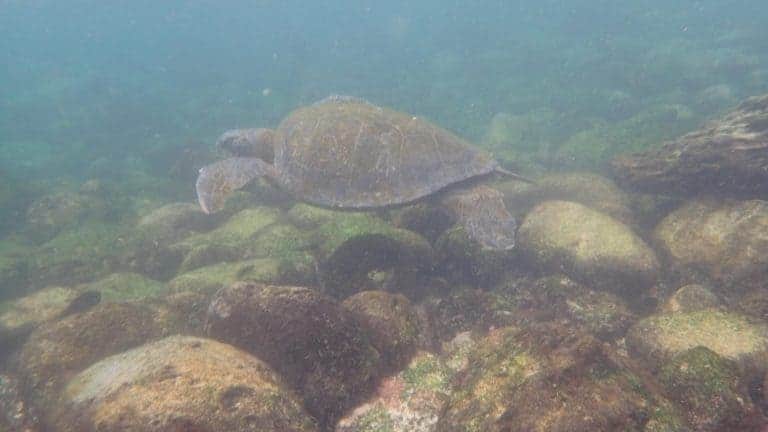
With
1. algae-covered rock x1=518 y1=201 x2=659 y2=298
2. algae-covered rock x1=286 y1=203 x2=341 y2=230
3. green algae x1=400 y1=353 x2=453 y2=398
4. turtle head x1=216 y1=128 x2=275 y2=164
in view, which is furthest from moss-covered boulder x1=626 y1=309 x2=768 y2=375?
turtle head x1=216 y1=128 x2=275 y2=164

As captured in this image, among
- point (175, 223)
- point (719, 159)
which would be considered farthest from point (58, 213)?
point (719, 159)

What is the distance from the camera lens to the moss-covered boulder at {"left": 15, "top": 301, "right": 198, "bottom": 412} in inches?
168

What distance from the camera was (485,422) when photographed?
288 cm

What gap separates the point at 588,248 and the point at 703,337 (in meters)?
2.21

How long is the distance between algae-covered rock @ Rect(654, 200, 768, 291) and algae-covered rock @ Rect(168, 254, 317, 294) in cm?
563

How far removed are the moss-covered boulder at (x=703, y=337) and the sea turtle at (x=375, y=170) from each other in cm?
242

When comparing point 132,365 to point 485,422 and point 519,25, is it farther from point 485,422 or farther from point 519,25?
point 519,25

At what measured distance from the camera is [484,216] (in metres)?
6.85

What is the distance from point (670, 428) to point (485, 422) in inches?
45.8

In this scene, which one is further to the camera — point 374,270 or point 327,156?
point 327,156

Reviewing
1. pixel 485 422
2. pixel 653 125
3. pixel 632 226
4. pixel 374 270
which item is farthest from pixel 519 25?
pixel 485 422

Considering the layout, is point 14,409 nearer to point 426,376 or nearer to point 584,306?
point 426,376

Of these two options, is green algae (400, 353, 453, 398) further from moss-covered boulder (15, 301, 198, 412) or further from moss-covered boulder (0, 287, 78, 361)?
moss-covered boulder (0, 287, 78, 361)

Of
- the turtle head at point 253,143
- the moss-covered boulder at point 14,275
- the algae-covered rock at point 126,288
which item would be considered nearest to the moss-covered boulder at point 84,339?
the algae-covered rock at point 126,288
